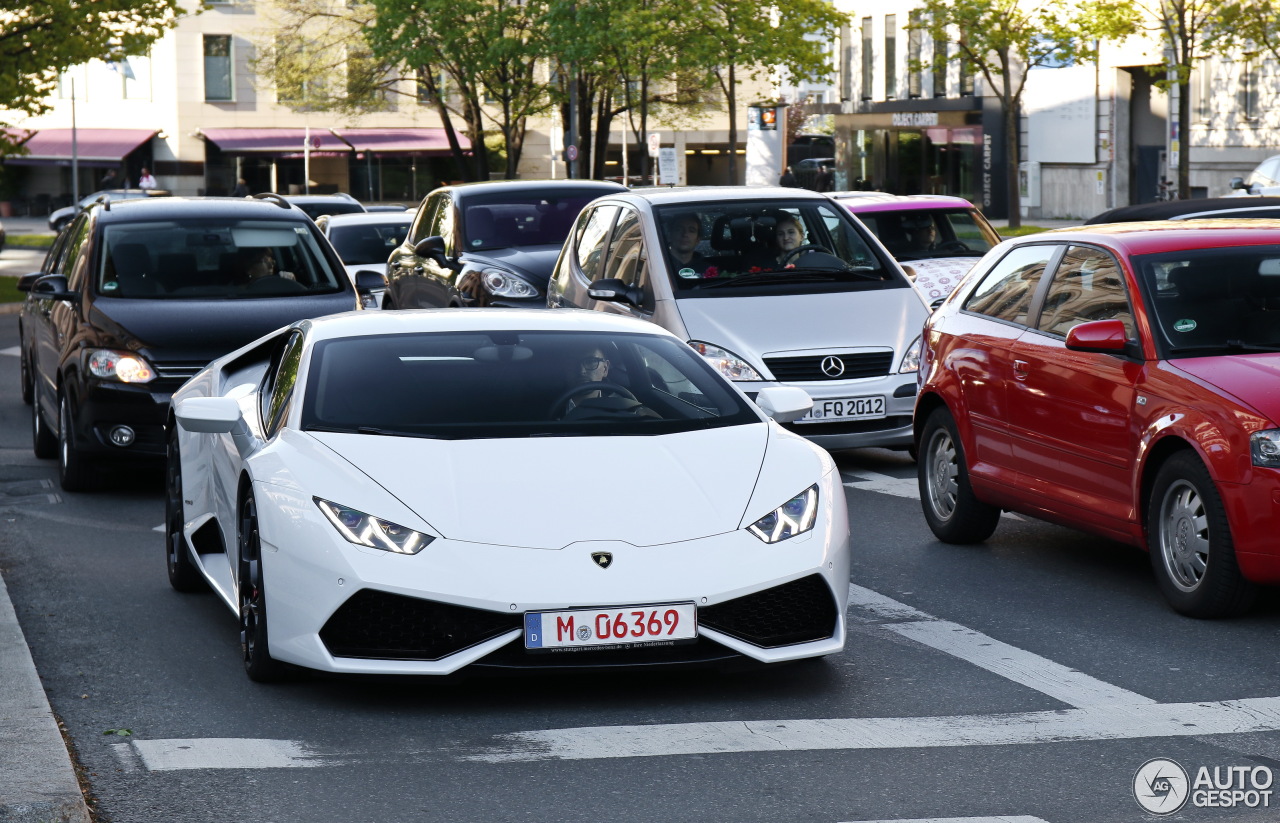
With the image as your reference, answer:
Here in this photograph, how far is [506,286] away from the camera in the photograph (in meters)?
15.9

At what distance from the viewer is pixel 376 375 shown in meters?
6.83

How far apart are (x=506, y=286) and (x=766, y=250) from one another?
12.6 feet

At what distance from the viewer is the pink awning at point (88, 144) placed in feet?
228

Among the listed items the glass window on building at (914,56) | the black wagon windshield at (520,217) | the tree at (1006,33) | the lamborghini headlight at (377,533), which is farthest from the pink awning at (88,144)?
the lamborghini headlight at (377,533)

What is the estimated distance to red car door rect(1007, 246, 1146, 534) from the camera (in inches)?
307

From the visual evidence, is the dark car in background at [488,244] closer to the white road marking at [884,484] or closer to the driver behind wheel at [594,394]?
the white road marking at [884,484]

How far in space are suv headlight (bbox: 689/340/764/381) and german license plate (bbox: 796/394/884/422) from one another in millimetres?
399

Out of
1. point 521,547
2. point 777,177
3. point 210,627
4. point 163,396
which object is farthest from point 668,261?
point 777,177

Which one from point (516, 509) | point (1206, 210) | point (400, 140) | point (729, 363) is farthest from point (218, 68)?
point (516, 509)

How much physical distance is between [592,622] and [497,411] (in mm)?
1206

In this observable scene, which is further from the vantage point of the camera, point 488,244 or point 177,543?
point 488,244

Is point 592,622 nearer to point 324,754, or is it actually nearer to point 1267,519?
point 324,754

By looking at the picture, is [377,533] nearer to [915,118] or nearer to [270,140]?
[915,118]

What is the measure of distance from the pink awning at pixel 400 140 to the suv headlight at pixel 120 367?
61860 mm
